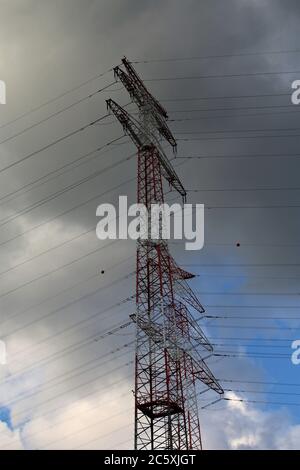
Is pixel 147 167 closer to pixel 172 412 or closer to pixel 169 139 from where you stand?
pixel 169 139

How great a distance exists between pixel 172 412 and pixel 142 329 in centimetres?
904

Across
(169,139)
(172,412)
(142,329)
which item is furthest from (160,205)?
(172,412)

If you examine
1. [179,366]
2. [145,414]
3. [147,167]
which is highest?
[147,167]

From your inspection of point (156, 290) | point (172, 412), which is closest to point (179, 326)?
point (156, 290)

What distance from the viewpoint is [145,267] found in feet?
218

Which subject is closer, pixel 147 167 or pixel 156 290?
pixel 156 290

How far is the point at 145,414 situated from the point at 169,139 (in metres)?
34.3

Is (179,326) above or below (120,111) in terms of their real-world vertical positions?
below

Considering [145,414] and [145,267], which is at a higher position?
[145,267]

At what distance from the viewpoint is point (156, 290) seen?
6500 cm

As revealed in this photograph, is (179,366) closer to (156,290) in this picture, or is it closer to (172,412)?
(172,412)
